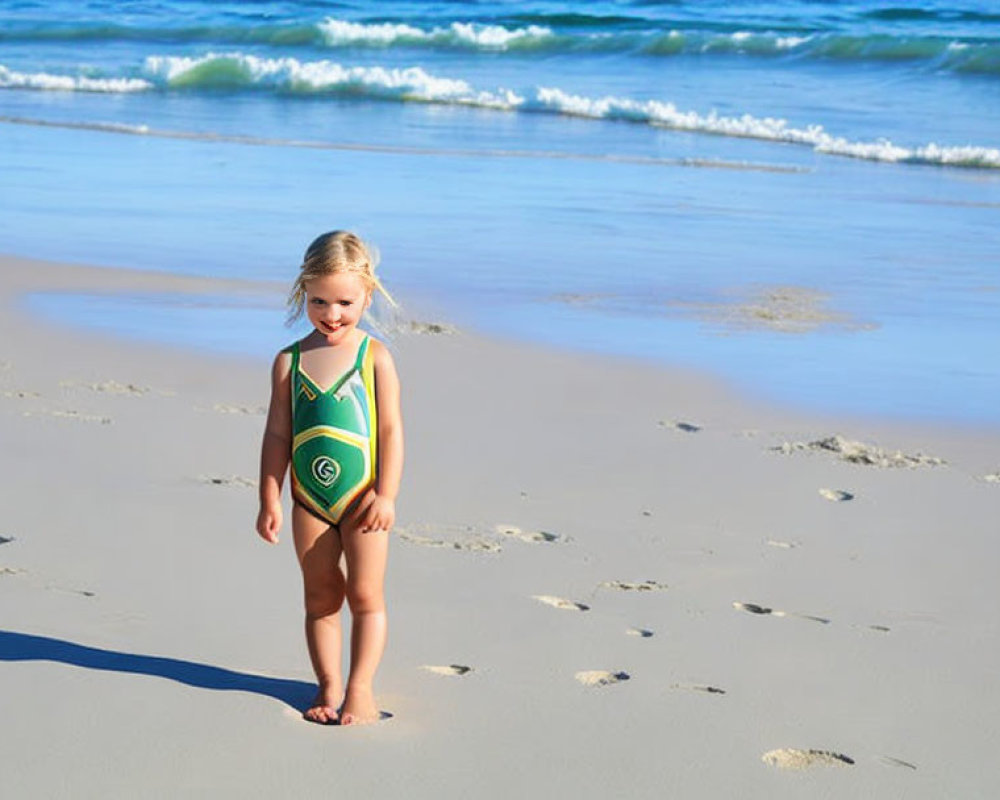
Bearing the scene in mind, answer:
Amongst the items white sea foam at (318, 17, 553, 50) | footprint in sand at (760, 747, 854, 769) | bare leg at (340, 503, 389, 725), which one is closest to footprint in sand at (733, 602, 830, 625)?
footprint in sand at (760, 747, 854, 769)

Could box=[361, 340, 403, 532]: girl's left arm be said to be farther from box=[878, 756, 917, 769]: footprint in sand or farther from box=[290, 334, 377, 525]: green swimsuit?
box=[878, 756, 917, 769]: footprint in sand

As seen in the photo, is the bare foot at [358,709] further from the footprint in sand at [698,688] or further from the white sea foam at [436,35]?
the white sea foam at [436,35]

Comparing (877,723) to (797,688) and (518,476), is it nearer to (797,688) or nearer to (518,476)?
(797,688)

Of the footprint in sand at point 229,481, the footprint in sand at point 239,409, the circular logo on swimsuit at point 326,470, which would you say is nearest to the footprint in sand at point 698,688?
the circular logo on swimsuit at point 326,470

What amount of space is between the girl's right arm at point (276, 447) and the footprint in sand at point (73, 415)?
2174mm

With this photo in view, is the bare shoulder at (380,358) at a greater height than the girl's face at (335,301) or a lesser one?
lesser

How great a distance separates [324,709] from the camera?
323 cm

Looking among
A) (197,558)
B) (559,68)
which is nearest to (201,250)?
(197,558)

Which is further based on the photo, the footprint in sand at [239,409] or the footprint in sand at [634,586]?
the footprint in sand at [239,409]

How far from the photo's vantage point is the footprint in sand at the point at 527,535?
4348 millimetres

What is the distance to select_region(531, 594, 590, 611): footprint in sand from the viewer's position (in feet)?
12.6

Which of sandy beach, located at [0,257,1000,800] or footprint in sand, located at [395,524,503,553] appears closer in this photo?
sandy beach, located at [0,257,1000,800]

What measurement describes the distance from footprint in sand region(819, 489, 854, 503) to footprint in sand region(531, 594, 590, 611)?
1.25m

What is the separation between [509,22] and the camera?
28.7m
